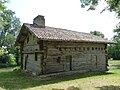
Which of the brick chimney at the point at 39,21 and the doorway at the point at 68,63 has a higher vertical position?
the brick chimney at the point at 39,21

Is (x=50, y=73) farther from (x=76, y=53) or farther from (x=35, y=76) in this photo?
(x=76, y=53)

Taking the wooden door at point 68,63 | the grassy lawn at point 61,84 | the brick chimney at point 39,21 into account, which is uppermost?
the brick chimney at point 39,21

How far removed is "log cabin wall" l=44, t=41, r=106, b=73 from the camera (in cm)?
1984

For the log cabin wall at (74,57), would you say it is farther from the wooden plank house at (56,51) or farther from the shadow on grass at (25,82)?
the shadow on grass at (25,82)

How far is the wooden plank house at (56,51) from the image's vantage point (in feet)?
63.5

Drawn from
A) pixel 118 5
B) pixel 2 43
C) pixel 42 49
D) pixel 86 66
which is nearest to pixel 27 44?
pixel 42 49

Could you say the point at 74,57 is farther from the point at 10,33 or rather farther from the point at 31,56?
the point at 10,33

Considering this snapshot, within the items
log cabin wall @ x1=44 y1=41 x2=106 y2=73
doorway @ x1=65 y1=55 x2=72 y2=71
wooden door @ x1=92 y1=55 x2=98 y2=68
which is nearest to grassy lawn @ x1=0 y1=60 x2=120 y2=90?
log cabin wall @ x1=44 y1=41 x2=106 y2=73

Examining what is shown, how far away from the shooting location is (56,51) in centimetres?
2033

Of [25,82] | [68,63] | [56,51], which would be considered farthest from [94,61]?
[25,82]

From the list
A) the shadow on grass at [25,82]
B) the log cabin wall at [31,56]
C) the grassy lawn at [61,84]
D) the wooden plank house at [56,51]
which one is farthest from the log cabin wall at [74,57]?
the grassy lawn at [61,84]

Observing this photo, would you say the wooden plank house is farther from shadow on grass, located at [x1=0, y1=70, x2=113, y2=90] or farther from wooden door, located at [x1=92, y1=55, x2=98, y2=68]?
shadow on grass, located at [x1=0, y1=70, x2=113, y2=90]

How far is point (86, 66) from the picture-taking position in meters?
23.6

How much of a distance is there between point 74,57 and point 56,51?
9.25 feet
